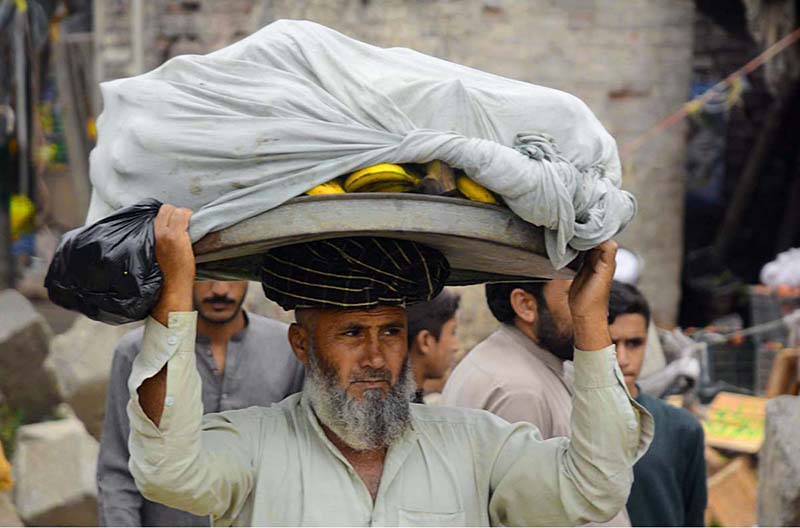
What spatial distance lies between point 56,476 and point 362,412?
4.53m

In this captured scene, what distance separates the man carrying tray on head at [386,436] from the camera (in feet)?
10.1

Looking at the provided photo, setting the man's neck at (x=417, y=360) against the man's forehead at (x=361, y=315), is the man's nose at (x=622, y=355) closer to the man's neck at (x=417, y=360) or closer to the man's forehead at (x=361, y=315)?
the man's neck at (x=417, y=360)

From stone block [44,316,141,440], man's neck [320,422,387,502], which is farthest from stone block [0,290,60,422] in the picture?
man's neck [320,422,387,502]

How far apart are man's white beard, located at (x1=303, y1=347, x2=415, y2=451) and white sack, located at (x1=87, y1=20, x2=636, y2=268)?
50 cm

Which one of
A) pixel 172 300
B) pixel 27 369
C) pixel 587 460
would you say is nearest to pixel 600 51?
pixel 27 369

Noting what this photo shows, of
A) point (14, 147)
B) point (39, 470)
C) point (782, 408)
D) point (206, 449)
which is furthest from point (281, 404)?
point (14, 147)

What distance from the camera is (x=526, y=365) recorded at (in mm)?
4258

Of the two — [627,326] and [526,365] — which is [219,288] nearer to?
[526,365]

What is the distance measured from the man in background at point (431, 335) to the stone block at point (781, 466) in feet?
4.17

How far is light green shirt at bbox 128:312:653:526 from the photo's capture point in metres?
3.05

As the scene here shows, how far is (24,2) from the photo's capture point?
43.6 feet

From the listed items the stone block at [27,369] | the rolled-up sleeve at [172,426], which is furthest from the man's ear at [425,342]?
the stone block at [27,369]

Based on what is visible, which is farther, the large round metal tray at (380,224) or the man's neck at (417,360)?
the man's neck at (417,360)

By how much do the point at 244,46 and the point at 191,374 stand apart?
0.66 metres
